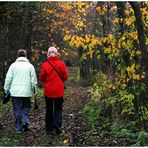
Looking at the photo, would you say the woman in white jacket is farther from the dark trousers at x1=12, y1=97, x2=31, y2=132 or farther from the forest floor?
the forest floor

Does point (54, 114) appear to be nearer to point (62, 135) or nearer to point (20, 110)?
point (62, 135)

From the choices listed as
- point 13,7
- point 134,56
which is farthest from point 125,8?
point 13,7

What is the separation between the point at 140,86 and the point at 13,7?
8.26m

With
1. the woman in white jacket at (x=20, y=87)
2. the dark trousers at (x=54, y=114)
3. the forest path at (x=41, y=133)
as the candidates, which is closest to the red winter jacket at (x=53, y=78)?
the dark trousers at (x=54, y=114)

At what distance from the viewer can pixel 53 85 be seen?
1104cm

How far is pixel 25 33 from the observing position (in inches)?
→ 915

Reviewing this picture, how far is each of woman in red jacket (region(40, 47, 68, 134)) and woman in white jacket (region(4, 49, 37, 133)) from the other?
1.72 ft

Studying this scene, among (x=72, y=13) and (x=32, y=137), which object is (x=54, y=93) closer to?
(x=32, y=137)

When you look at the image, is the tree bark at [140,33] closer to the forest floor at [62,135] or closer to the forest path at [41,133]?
the forest floor at [62,135]

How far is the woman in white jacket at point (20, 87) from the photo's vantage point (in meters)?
11.3

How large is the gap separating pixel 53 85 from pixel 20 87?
3.21ft

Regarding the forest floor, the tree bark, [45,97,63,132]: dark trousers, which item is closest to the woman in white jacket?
the forest floor

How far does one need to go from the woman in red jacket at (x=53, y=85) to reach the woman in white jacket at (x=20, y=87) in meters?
0.53

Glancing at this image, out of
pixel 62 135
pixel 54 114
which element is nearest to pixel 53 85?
pixel 54 114
